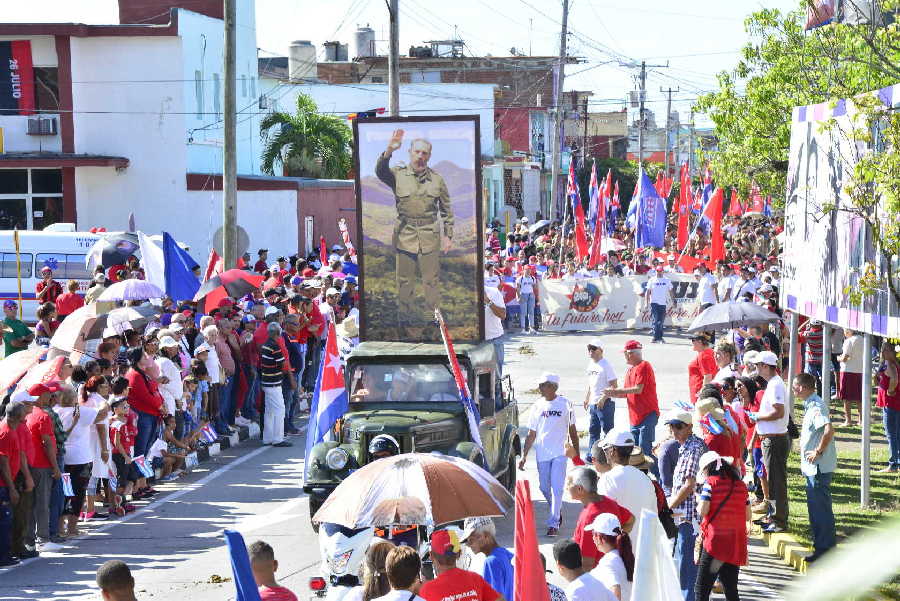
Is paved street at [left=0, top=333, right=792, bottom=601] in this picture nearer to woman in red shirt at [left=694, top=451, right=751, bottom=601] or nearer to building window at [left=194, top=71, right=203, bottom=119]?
woman in red shirt at [left=694, top=451, right=751, bottom=601]

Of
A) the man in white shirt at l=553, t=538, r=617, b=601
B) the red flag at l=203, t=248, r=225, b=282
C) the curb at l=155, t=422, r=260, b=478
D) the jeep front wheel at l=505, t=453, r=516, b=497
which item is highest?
the red flag at l=203, t=248, r=225, b=282

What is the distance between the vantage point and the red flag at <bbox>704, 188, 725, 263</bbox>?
1320 inches

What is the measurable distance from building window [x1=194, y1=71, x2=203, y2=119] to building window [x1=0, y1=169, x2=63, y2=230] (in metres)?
5.52

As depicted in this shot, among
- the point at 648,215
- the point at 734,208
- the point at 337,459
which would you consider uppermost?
the point at 648,215

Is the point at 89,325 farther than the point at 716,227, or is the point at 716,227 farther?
the point at 716,227

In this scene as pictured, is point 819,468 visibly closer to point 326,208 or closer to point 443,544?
point 443,544

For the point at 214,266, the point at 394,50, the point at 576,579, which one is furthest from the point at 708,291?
the point at 576,579

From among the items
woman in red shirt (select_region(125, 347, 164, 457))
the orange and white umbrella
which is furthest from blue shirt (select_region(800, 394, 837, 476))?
woman in red shirt (select_region(125, 347, 164, 457))

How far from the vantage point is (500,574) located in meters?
6.72

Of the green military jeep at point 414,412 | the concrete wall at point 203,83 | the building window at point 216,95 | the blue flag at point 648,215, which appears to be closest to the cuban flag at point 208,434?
the green military jeep at point 414,412

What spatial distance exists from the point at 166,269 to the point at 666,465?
Answer: 13015mm

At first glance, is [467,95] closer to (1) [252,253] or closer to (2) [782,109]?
(1) [252,253]

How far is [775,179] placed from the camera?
27.4 metres

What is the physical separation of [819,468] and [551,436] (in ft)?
9.44
